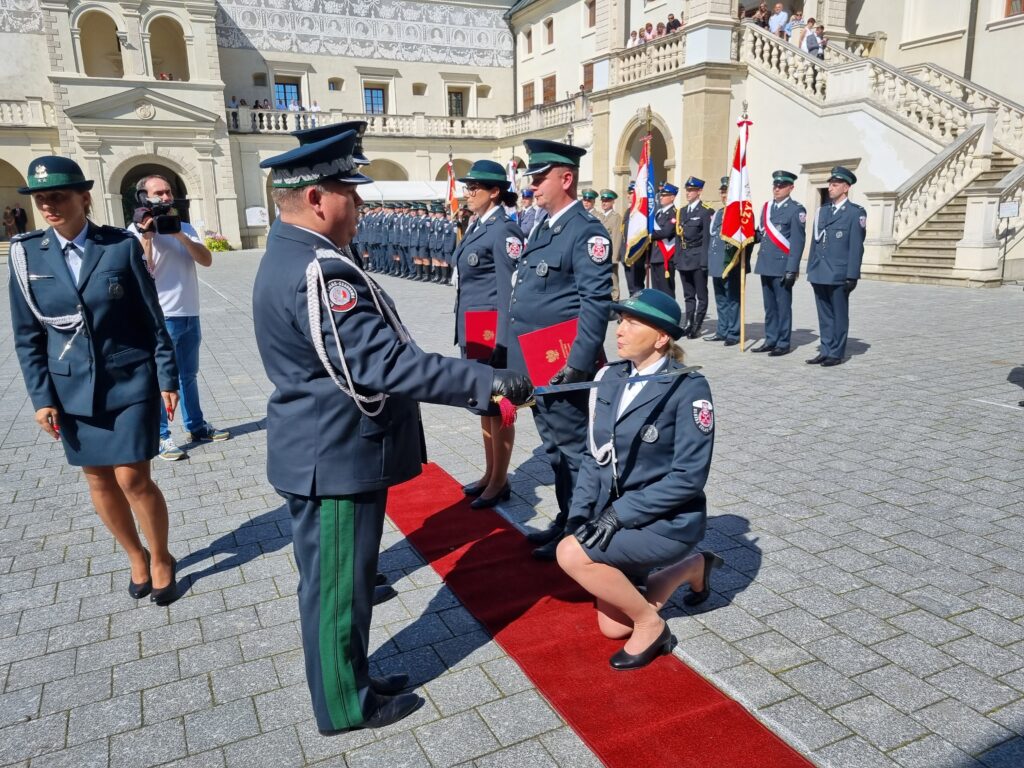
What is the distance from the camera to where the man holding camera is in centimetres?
529

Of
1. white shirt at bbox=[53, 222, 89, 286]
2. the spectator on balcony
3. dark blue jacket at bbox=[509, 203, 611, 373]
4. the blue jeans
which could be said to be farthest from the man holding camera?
the spectator on balcony

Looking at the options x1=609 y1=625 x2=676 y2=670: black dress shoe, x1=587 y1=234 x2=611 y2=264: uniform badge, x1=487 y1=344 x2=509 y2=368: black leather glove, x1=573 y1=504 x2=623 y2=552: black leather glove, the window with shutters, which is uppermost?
the window with shutters

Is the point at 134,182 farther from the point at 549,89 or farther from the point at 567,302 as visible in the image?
the point at 567,302

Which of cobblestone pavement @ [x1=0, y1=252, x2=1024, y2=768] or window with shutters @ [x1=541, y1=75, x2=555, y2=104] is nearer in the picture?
cobblestone pavement @ [x1=0, y1=252, x2=1024, y2=768]

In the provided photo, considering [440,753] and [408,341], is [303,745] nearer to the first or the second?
[440,753]

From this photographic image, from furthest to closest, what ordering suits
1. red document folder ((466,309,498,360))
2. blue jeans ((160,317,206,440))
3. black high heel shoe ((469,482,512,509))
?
blue jeans ((160,317,206,440)), black high heel shoe ((469,482,512,509)), red document folder ((466,309,498,360))

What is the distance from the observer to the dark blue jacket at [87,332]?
3.54m

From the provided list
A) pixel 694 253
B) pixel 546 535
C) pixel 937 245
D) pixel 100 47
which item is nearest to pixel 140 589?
pixel 546 535

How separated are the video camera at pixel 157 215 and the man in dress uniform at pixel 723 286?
691cm

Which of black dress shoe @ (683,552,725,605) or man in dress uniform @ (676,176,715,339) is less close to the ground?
man in dress uniform @ (676,176,715,339)

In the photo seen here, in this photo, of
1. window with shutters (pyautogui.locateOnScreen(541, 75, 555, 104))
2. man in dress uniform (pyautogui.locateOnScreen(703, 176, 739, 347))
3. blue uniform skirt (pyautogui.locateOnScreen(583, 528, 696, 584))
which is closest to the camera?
blue uniform skirt (pyautogui.locateOnScreen(583, 528, 696, 584))

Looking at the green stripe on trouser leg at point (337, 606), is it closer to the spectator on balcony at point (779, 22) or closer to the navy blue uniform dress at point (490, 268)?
the navy blue uniform dress at point (490, 268)

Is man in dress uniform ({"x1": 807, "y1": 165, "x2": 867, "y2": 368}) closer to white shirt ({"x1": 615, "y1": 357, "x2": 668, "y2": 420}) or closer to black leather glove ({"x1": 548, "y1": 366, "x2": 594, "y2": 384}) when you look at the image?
black leather glove ({"x1": 548, "y1": 366, "x2": 594, "y2": 384})

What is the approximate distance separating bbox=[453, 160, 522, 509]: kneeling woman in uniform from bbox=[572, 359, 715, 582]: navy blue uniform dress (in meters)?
1.41
